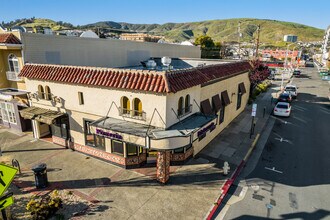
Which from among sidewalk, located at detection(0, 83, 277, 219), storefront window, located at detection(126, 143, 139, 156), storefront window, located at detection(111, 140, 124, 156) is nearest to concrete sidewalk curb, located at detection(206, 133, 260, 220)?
sidewalk, located at detection(0, 83, 277, 219)

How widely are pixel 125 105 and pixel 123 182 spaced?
14.6ft

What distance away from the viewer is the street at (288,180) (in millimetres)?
10578

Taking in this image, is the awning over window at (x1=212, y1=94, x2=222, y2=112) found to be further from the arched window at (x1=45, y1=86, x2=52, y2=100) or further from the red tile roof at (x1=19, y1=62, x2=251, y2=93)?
the arched window at (x1=45, y1=86, x2=52, y2=100)

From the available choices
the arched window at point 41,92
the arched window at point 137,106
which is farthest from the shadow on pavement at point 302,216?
the arched window at point 41,92

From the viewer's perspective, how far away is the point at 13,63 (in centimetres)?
1752

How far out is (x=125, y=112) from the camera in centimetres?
1280

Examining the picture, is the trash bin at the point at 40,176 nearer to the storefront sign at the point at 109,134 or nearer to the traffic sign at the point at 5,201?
the storefront sign at the point at 109,134

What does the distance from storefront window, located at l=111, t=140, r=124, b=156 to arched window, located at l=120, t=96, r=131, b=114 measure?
7.17ft

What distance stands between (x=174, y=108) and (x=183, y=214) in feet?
17.5

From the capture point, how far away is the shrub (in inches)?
377

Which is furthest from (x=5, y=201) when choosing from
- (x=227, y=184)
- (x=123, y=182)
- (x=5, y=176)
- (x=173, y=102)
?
(x=227, y=184)

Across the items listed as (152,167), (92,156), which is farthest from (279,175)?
(92,156)

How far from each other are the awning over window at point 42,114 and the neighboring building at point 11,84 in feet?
6.48

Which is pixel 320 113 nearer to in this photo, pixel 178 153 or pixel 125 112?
pixel 178 153
